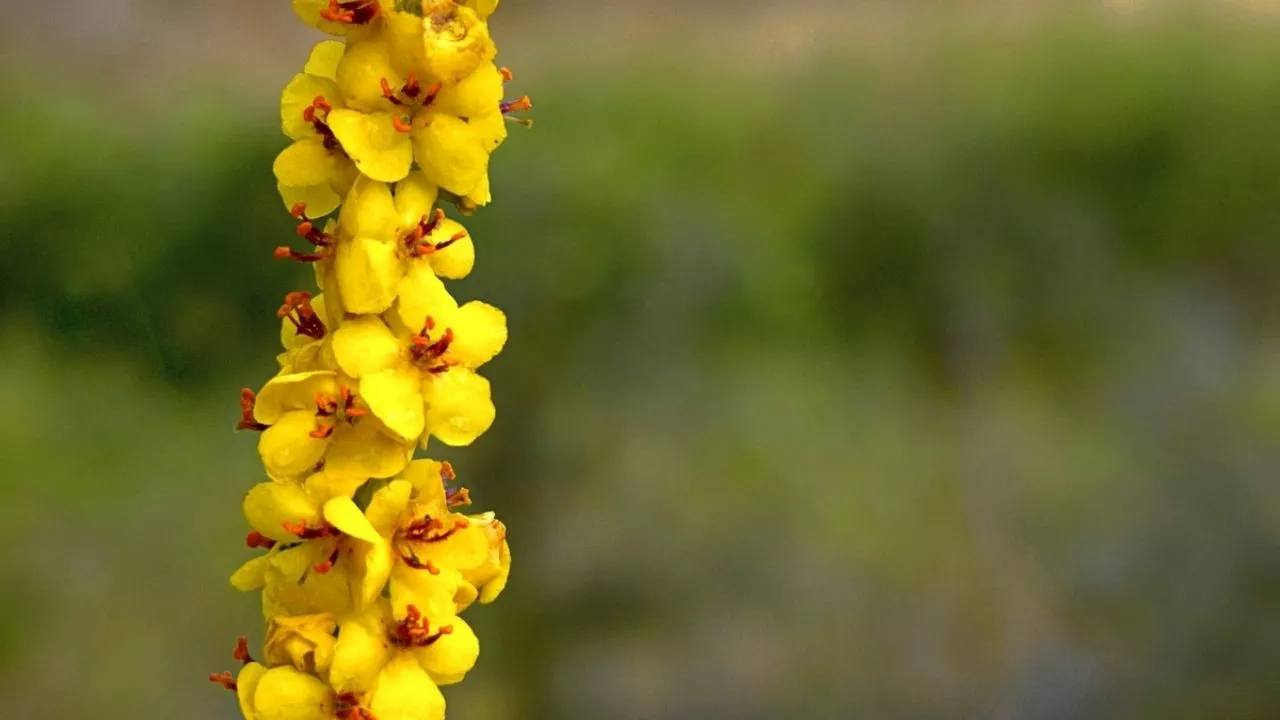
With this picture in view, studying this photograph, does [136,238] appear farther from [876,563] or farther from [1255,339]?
[1255,339]

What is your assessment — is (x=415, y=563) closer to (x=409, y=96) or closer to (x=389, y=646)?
(x=389, y=646)

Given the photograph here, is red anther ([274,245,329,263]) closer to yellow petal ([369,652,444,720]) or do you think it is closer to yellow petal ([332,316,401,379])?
yellow petal ([332,316,401,379])

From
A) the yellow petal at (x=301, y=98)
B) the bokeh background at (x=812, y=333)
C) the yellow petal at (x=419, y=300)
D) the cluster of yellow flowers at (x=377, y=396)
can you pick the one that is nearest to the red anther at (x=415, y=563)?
the cluster of yellow flowers at (x=377, y=396)

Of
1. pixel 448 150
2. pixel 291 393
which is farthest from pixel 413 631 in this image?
pixel 448 150

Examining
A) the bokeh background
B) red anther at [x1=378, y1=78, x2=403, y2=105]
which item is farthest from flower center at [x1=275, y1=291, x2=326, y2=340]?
the bokeh background

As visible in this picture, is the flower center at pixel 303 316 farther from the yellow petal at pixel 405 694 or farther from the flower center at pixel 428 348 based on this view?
the yellow petal at pixel 405 694
